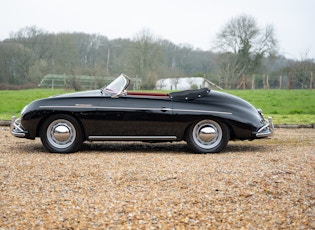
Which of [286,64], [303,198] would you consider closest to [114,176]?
[303,198]

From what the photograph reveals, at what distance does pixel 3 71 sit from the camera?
32.4 m

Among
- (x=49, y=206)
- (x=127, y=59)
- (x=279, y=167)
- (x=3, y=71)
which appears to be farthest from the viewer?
(x=127, y=59)

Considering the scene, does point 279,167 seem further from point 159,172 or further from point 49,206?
point 49,206

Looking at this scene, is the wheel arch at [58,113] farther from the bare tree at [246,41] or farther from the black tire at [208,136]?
the bare tree at [246,41]

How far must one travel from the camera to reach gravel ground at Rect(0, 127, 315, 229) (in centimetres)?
362

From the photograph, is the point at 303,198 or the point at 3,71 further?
the point at 3,71

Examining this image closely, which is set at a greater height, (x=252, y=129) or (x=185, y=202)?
(x=252, y=129)

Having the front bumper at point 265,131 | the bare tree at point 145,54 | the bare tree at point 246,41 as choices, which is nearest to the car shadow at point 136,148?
the front bumper at point 265,131

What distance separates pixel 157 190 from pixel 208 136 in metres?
2.65

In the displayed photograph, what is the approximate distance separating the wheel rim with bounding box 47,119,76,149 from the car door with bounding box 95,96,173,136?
1.41 ft

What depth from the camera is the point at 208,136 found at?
6.90 metres

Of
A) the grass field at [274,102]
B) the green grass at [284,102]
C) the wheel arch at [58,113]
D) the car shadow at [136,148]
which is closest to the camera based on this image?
the wheel arch at [58,113]

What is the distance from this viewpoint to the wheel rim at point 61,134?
6867 mm

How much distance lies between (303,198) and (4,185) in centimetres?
320
